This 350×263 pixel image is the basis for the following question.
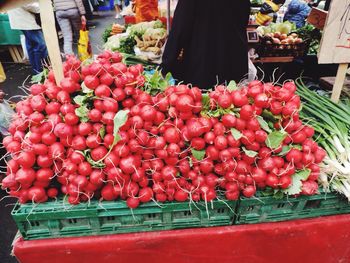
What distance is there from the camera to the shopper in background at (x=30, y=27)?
5.39 metres

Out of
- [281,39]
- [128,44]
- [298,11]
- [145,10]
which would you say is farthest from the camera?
[298,11]

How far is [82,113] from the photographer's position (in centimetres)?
156

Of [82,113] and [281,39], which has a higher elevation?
[82,113]

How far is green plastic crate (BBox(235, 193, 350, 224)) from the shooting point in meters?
1.69

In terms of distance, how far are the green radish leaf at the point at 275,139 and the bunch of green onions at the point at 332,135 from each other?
32 centimetres

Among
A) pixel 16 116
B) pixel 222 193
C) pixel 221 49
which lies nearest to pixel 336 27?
pixel 221 49

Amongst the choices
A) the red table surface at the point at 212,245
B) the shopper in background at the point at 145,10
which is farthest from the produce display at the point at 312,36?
the red table surface at the point at 212,245

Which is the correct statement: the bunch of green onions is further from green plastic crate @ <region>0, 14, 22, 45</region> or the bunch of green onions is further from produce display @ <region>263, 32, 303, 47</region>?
green plastic crate @ <region>0, 14, 22, 45</region>

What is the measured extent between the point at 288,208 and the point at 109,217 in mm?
1086

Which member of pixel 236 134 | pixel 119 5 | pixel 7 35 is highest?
pixel 236 134

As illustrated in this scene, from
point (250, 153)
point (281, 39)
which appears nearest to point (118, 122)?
point (250, 153)

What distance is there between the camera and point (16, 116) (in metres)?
1.71

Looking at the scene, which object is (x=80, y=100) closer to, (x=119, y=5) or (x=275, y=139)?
(x=275, y=139)

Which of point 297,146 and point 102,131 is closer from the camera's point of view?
point 102,131
